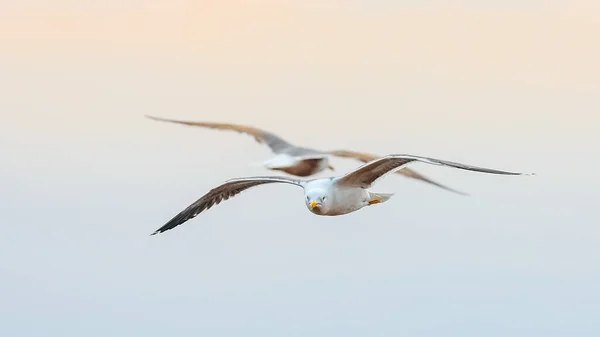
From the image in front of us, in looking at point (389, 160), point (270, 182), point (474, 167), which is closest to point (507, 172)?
point (474, 167)

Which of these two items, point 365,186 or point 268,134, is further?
point 268,134

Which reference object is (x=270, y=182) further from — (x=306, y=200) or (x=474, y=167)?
(x=474, y=167)

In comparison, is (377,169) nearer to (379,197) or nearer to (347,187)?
(347,187)

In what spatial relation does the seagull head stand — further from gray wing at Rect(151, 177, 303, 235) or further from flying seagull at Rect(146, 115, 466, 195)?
flying seagull at Rect(146, 115, 466, 195)

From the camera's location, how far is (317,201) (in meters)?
9.66

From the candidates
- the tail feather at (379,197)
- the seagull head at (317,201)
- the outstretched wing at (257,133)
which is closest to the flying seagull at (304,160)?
the outstretched wing at (257,133)

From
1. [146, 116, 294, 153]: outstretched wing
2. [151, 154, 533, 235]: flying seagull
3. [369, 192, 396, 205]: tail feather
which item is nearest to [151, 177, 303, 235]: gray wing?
[151, 154, 533, 235]: flying seagull

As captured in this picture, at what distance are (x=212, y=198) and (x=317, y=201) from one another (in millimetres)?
1763

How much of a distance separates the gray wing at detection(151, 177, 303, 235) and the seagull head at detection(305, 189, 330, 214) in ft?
2.93

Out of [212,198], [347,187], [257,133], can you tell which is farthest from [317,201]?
[257,133]

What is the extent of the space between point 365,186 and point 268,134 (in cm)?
439

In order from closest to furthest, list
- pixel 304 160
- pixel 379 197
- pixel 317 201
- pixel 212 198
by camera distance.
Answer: pixel 317 201
pixel 379 197
pixel 212 198
pixel 304 160

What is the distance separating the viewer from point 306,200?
381 inches

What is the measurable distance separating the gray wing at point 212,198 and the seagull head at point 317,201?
0.89 m
